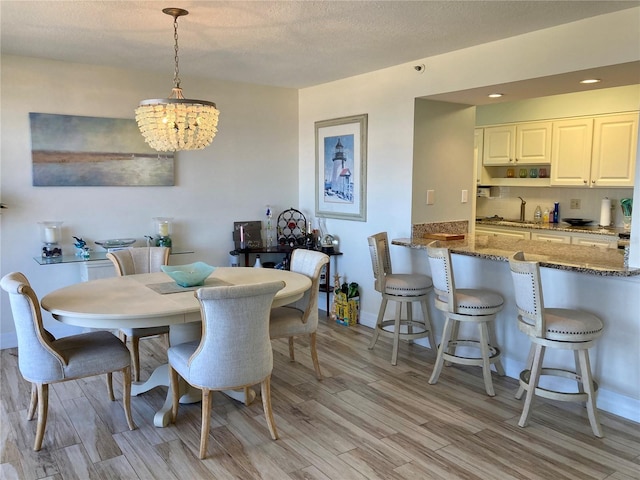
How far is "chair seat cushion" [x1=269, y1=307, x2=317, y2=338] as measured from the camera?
333 cm

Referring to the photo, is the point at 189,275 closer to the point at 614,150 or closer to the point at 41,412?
the point at 41,412

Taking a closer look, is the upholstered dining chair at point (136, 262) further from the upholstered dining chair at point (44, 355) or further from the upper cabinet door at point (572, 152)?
the upper cabinet door at point (572, 152)

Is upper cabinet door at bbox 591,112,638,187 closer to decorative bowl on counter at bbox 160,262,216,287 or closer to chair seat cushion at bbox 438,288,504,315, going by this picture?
chair seat cushion at bbox 438,288,504,315

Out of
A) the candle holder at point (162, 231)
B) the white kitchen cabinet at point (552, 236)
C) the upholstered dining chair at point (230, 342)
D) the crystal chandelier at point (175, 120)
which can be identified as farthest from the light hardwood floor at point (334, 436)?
the white kitchen cabinet at point (552, 236)

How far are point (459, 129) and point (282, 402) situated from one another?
2.93 metres

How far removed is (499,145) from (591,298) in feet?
11.3

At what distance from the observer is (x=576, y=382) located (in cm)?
325

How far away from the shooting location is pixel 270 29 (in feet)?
10.8

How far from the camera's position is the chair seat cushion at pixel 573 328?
280 centimetres

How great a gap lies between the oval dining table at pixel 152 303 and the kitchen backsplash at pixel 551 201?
390 centimetres

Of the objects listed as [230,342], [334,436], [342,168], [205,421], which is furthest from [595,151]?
[205,421]

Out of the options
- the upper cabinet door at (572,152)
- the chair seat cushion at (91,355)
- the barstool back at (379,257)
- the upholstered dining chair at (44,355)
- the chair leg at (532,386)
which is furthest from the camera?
the upper cabinet door at (572,152)

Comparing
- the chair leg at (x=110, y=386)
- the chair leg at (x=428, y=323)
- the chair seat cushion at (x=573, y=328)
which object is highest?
the chair seat cushion at (x=573, y=328)

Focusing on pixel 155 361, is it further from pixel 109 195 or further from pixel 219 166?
pixel 219 166
